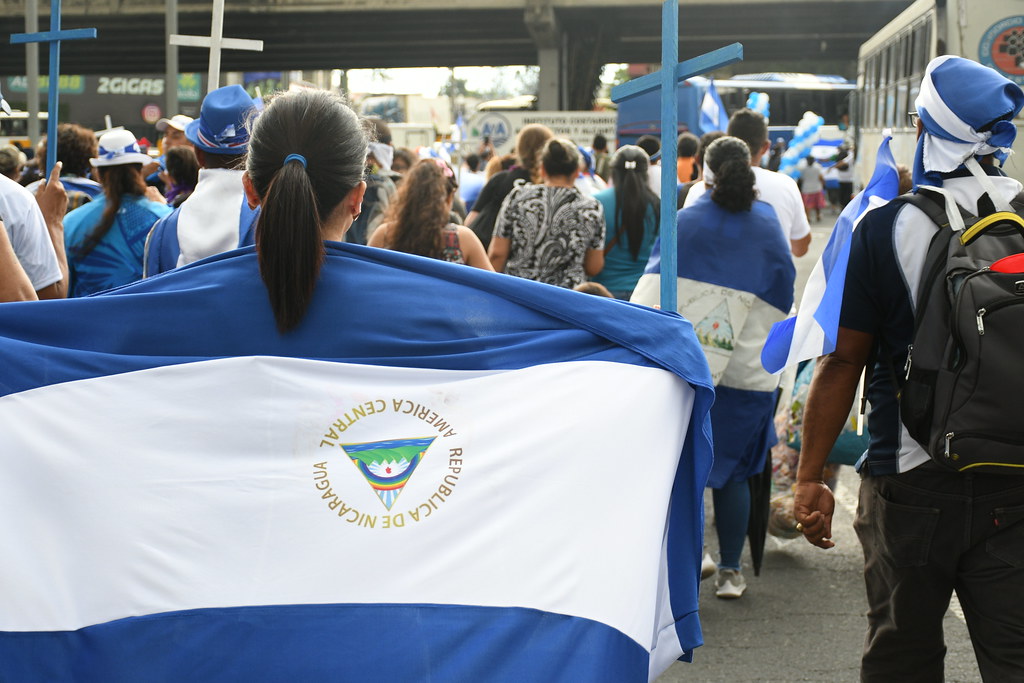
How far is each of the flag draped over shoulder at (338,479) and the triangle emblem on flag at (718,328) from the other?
8.99ft

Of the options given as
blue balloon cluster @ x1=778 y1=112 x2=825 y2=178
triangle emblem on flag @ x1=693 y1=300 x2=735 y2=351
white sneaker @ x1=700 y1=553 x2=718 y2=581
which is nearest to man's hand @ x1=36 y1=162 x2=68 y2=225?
triangle emblem on flag @ x1=693 y1=300 x2=735 y2=351

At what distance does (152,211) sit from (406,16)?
33885 millimetres

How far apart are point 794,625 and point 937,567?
85.7 inches

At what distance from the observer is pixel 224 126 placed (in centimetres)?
412

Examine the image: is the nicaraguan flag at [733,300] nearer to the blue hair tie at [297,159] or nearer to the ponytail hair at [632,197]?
the ponytail hair at [632,197]

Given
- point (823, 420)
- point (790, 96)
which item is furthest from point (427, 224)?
point (790, 96)

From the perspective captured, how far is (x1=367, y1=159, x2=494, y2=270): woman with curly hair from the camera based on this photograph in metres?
5.36

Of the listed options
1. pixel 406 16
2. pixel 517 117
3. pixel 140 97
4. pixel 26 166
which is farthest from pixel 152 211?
pixel 140 97

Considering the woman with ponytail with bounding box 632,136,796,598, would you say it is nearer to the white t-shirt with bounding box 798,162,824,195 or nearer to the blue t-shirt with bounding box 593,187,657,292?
the blue t-shirt with bounding box 593,187,657,292

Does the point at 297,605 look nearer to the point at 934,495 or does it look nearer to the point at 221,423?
the point at 221,423

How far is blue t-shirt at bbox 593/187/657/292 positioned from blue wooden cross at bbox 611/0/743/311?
4.22 meters

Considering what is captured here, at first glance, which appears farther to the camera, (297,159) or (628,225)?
(628,225)

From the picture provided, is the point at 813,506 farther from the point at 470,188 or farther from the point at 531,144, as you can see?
the point at 470,188

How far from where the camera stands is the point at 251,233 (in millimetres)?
3887
